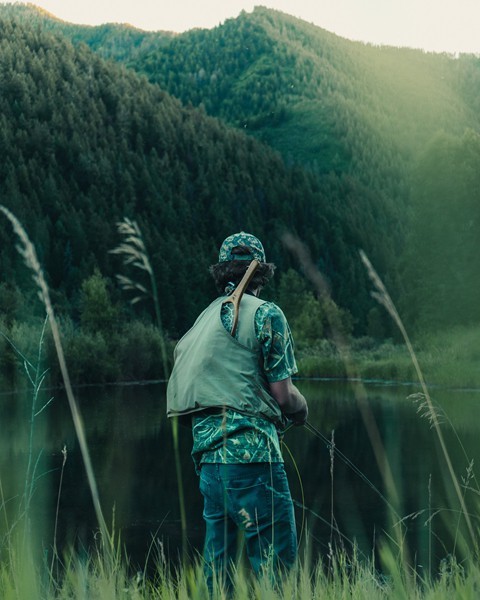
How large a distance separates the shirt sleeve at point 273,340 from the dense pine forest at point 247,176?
27.5 meters

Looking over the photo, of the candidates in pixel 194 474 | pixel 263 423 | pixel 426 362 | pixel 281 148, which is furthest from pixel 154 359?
pixel 281 148

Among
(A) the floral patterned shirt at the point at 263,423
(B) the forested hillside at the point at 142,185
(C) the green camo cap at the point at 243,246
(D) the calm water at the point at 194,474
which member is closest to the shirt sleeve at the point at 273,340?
(A) the floral patterned shirt at the point at 263,423

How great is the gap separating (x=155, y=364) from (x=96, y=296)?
22.6 feet

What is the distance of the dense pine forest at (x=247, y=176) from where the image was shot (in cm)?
3084

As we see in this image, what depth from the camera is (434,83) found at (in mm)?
122750

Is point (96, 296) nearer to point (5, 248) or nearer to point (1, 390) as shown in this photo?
point (5, 248)

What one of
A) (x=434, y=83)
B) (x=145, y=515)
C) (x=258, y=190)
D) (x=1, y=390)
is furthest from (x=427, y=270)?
(x=434, y=83)

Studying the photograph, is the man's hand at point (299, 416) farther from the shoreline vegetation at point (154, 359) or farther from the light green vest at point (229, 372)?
the shoreline vegetation at point (154, 359)

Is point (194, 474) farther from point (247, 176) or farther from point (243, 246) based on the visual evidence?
point (247, 176)

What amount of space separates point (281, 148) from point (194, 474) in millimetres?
96167

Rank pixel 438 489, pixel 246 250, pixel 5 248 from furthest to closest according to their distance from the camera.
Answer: pixel 5 248, pixel 438 489, pixel 246 250

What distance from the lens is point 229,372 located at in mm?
2514

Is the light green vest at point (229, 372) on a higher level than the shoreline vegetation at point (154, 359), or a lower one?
higher

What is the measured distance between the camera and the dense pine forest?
101 feet
